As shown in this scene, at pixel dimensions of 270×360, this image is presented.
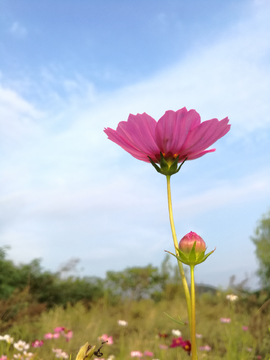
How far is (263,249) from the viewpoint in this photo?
1026 cm

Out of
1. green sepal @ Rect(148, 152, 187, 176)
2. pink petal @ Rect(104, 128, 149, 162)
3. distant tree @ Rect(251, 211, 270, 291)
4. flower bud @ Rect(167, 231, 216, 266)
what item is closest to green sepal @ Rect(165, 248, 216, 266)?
flower bud @ Rect(167, 231, 216, 266)

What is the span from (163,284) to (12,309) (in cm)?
586

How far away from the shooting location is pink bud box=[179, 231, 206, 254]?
36.4 inches

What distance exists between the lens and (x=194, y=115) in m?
1.07

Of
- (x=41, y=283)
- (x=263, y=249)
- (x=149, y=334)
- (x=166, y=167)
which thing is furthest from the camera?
(x=263, y=249)

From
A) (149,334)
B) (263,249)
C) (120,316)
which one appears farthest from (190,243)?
(263,249)

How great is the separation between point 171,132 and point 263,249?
10161 millimetres

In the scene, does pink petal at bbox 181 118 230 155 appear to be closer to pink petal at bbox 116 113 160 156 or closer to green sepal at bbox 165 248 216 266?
pink petal at bbox 116 113 160 156

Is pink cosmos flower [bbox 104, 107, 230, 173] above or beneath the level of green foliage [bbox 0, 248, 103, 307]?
beneath

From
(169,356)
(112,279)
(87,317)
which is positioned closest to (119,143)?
(169,356)

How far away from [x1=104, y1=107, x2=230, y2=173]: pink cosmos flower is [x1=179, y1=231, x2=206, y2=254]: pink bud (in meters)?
0.25

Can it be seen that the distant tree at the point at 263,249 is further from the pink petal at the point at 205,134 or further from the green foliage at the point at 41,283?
the pink petal at the point at 205,134

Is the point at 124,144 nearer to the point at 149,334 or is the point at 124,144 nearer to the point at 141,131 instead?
the point at 141,131

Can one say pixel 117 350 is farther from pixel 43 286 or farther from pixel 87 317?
pixel 43 286
